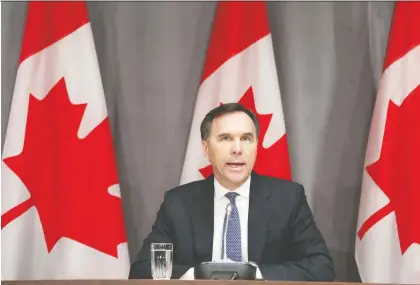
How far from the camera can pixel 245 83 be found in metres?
3.35

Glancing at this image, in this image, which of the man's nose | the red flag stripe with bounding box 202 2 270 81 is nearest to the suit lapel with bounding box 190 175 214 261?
the man's nose

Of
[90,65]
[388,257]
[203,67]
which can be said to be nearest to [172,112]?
[203,67]

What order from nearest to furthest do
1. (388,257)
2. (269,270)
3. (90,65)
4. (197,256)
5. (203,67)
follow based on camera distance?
(269,270) < (197,256) < (388,257) < (90,65) < (203,67)

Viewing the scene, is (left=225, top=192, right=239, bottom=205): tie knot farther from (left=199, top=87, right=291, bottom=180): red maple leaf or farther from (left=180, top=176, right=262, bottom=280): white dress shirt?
Result: (left=199, top=87, right=291, bottom=180): red maple leaf

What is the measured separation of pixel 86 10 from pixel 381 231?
188 cm

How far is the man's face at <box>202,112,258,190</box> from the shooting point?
2598 millimetres

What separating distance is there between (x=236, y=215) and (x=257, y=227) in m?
0.10

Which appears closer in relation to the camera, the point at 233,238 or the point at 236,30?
the point at 233,238

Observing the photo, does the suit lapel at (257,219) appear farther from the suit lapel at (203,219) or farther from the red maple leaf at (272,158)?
the red maple leaf at (272,158)

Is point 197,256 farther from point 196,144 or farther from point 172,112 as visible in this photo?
point 172,112

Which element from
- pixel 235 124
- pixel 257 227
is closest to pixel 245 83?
pixel 235 124

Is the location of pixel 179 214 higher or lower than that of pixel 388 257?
higher

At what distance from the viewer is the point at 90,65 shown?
3.35 metres

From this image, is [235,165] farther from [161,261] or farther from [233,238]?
[161,261]
